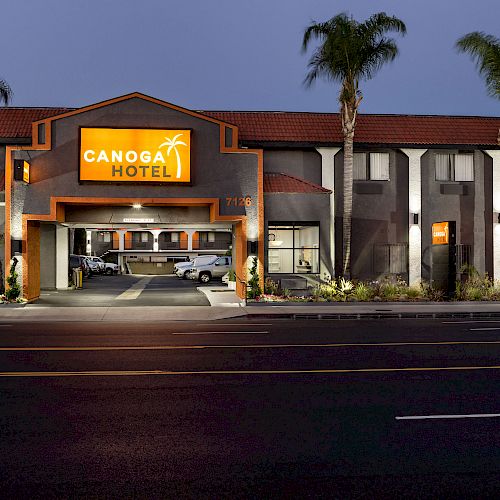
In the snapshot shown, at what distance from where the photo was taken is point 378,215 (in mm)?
29094

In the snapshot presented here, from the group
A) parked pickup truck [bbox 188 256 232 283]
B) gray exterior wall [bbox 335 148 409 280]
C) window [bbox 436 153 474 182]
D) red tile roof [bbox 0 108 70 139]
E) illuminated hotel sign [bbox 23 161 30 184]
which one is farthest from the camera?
parked pickup truck [bbox 188 256 232 283]

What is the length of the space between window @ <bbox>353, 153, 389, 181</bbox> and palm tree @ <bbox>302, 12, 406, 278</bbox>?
2.40 metres

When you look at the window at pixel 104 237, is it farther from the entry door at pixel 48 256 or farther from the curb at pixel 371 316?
the curb at pixel 371 316

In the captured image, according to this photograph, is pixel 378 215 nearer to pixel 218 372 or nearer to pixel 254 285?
pixel 254 285

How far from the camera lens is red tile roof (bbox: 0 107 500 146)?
28.4 metres

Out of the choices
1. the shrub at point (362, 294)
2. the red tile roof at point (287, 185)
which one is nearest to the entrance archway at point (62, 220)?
the red tile roof at point (287, 185)

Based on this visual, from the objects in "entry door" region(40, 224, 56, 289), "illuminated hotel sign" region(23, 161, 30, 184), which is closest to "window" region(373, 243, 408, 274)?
"illuminated hotel sign" region(23, 161, 30, 184)

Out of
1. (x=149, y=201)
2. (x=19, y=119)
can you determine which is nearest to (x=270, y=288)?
(x=149, y=201)

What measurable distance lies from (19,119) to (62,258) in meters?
8.11

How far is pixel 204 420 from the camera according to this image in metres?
7.29

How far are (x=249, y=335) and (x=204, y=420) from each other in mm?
8538

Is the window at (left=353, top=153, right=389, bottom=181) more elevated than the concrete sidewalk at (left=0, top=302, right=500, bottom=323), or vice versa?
the window at (left=353, top=153, right=389, bottom=181)

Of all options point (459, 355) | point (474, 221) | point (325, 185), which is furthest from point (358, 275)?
point (459, 355)

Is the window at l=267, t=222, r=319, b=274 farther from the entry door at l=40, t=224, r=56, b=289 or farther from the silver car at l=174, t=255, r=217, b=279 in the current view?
the silver car at l=174, t=255, r=217, b=279
